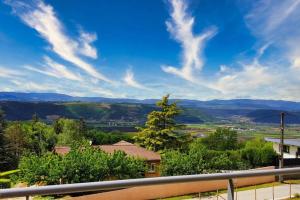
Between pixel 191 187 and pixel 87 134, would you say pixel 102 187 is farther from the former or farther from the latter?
pixel 87 134

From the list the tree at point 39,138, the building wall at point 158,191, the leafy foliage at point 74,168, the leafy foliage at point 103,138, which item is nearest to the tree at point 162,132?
the leafy foliage at point 74,168

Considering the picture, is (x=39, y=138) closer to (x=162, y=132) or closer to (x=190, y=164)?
(x=162, y=132)

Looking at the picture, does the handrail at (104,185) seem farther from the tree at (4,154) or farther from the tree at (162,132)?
the tree at (4,154)

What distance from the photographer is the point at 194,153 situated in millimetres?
39531

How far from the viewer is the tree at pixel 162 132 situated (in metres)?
54.5

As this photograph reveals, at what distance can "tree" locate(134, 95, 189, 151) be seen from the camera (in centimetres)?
5450

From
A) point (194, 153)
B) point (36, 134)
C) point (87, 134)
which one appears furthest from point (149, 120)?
point (87, 134)

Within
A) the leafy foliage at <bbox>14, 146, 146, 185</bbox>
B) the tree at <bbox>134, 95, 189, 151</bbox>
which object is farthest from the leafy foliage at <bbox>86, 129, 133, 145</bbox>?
the leafy foliage at <bbox>14, 146, 146, 185</bbox>

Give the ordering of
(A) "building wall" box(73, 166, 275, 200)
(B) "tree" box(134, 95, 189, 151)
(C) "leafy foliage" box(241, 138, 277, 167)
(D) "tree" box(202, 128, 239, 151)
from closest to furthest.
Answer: (A) "building wall" box(73, 166, 275, 200) < (B) "tree" box(134, 95, 189, 151) < (C) "leafy foliage" box(241, 138, 277, 167) < (D) "tree" box(202, 128, 239, 151)

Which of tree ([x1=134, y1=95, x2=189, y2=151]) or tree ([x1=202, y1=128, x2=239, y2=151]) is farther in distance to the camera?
tree ([x1=202, y1=128, x2=239, y2=151])

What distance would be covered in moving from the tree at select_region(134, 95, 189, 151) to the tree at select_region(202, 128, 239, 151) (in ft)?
97.3

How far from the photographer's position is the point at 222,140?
3452 inches

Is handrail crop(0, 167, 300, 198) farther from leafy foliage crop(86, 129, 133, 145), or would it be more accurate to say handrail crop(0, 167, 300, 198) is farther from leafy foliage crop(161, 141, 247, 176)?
leafy foliage crop(86, 129, 133, 145)

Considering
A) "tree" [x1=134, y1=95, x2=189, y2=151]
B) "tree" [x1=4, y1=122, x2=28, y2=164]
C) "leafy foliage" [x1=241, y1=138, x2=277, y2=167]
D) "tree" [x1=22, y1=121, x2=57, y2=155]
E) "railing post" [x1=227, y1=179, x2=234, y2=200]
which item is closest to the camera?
"railing post" [x1=227, y1=179, x2=234, y2=200]
